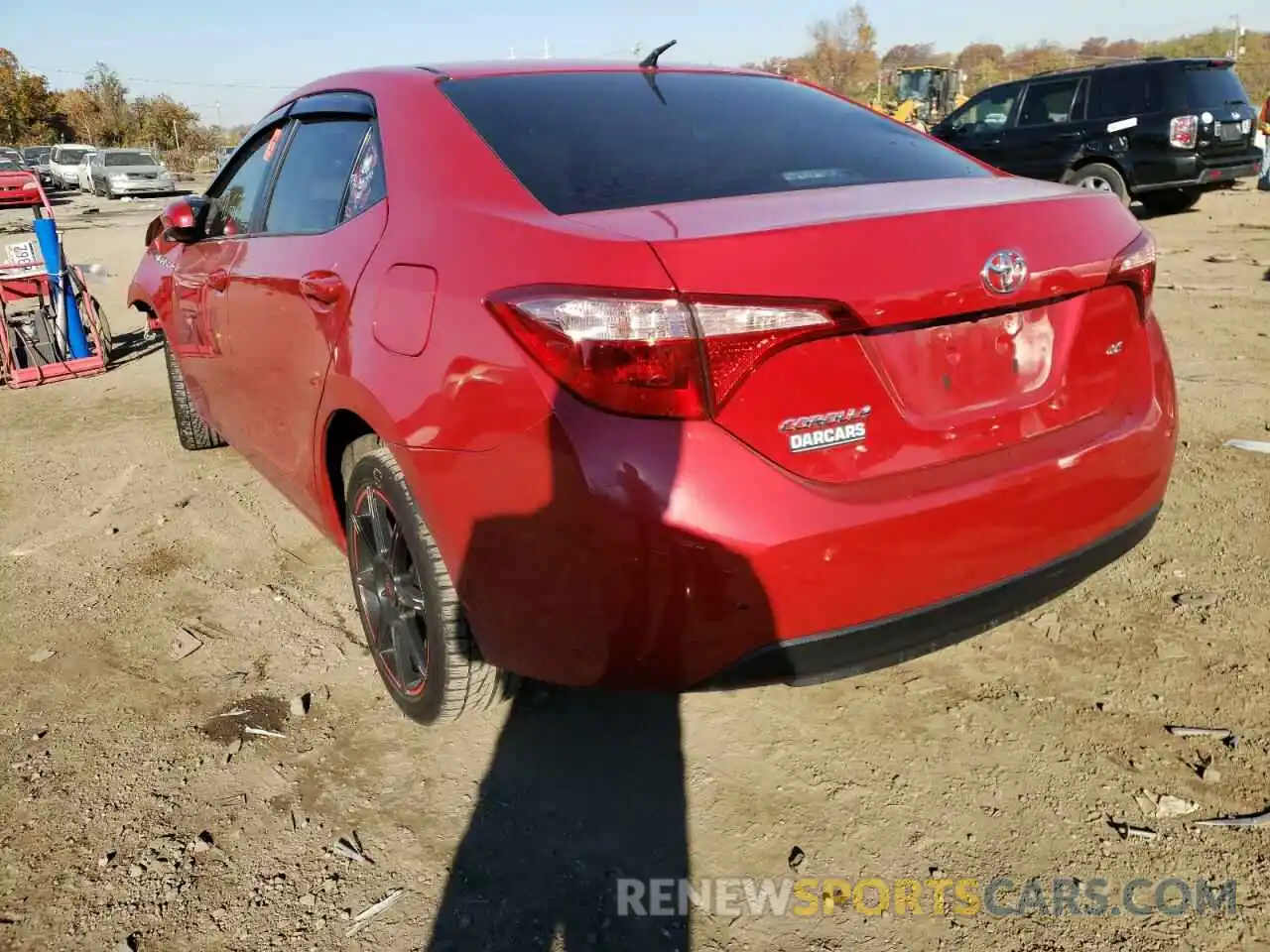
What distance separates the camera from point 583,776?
8.07 ft

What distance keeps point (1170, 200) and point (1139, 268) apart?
13.2m

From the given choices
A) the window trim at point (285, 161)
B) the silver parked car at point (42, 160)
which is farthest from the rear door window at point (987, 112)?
the silver parked car at point (42, 160)

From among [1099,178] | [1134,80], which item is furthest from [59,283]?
[1134,80]

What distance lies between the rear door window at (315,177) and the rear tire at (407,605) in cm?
71

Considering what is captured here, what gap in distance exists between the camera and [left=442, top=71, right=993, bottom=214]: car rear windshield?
87.4 inches

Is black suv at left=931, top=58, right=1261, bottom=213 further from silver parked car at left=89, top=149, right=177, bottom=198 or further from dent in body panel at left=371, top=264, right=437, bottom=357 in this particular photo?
silver parked car at left=89, top=149, right=177, bottom=198

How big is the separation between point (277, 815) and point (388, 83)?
6.32ft

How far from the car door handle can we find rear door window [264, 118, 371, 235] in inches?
6.8

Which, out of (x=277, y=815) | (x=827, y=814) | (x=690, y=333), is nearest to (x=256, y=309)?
(x=277, y=815)

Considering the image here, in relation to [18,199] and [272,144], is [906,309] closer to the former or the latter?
[272,144]

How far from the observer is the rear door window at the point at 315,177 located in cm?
281

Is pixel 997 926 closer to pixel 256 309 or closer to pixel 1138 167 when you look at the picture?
pixel 256 309

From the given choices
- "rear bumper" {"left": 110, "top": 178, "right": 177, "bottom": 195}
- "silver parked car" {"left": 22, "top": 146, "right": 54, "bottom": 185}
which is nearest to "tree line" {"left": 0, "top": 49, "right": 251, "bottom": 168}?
"silver parked car" {"left": 22, "top": 146, "right": 54, "bottom": 185}

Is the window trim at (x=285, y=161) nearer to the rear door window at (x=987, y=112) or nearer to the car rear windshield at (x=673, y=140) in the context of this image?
the car rear windshield at (x=673, y=140)
